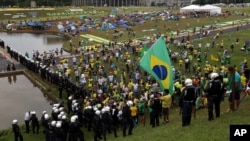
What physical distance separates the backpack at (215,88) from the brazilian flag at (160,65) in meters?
4.26

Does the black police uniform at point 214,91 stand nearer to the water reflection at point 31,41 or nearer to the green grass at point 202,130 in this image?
the green grass at point 202,130

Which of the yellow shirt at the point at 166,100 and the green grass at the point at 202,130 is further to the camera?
the yellow shirt at the point at 166,100

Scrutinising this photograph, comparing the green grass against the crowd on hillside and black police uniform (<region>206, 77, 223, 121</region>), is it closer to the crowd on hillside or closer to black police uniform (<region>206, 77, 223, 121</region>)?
the crowd on hillside

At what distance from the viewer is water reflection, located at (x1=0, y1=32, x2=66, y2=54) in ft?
173

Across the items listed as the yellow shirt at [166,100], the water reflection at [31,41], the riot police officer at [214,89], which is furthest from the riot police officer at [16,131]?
the water reflection at [31,41]

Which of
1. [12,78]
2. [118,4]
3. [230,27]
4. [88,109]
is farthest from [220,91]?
[118,4]

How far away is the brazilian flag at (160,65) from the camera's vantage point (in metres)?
16.5

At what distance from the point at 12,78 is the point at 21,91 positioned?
511cm

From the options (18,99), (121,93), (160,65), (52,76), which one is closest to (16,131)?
(160,65)


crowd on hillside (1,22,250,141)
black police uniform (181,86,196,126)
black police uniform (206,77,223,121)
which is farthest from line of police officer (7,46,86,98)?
black police uniform (206,77,223,121)

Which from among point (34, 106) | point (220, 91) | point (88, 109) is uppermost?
point (220, 91)

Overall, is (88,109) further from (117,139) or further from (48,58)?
(48,58)

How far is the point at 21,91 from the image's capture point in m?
30.5

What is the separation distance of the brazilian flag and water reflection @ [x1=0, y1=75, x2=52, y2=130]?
9.94 meters
